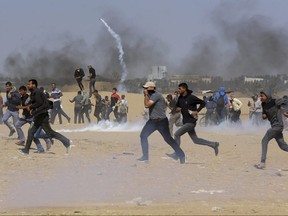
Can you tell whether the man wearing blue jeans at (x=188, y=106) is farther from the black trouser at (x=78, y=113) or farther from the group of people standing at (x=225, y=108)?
the black trouser at (x=78, y=113)

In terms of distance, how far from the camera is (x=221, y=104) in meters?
20.9

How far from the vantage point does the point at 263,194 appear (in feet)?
27.6

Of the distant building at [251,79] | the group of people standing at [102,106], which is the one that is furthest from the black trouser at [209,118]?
the distant building at [251,79]

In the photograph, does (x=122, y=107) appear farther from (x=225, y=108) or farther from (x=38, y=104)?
(x=38, y=104)

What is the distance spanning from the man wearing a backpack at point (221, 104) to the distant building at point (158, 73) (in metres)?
30.6

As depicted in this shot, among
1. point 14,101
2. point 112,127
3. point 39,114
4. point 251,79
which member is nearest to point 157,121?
point 39,114

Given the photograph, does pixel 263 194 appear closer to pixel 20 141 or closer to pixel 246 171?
pixel 246 171

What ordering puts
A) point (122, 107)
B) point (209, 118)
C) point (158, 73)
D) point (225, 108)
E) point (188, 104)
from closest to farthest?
1. point (188, 104)
2. point (225, 108)
3. point (209, 118)
4. point (122, 107)
5. point (158, 73)

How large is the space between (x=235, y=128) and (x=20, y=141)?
357 inches

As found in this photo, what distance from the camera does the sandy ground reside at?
745 cm

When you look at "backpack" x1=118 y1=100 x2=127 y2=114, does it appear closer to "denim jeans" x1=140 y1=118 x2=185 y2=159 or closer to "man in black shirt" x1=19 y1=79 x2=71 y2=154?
"man in black shirt" x1=19 y1=79 x2=71 y2=154

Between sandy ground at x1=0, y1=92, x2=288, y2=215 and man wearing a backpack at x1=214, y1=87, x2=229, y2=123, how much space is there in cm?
653

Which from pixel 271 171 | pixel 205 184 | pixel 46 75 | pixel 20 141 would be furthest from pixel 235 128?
pixel 46 75

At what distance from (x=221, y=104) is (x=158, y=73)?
3251 cm
